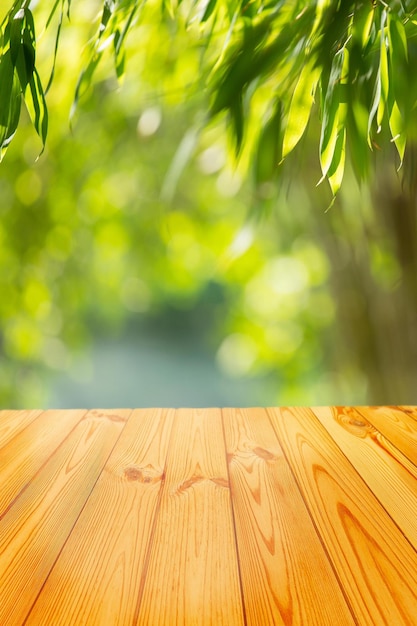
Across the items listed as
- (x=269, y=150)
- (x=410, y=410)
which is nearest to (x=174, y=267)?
(x=410, y=410)

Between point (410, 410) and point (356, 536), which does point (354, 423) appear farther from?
point (356, 536)

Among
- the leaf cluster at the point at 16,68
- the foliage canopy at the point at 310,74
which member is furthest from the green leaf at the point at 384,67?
the leaf cluster at the point at 16,68

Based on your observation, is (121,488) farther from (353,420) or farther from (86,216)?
(86,216)

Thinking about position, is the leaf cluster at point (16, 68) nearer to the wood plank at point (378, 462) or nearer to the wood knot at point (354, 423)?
the wood plank at point (378, 462)

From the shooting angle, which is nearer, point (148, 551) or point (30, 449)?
point (148, 551)

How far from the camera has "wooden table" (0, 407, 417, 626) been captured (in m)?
1.00

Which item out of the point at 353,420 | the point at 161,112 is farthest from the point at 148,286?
the point at 353,420

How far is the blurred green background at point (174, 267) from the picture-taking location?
7.84ft

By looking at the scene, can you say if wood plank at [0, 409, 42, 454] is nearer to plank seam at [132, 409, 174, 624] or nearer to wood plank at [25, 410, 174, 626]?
wood plank at [25, 410, 174, 626]

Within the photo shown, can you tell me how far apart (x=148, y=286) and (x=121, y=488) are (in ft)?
6.25

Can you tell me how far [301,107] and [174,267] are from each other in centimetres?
198

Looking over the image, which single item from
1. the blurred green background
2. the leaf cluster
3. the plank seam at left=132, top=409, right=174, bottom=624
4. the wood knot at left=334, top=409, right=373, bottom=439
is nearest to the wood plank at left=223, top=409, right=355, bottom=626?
the plank seam at left=132, top=409, right=174, bottom=624

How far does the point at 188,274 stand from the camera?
10.6 feet

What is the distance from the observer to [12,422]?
204cm
